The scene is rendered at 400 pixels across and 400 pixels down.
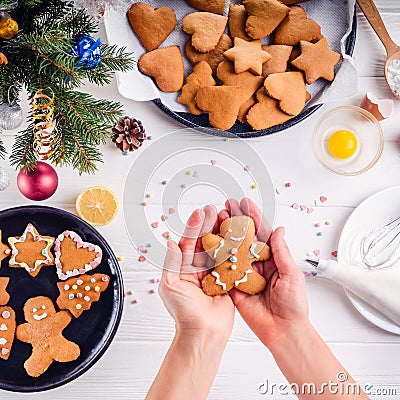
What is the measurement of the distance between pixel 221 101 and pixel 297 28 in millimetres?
220

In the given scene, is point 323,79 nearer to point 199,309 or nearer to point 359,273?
point 359,273

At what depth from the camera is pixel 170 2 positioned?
116 centimetres

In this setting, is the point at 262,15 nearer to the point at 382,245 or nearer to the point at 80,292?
the point at 382,245

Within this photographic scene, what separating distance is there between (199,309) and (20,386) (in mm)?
389

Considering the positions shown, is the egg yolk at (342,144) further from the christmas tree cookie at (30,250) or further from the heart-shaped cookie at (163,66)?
the christmas tree cookie at (30,250)

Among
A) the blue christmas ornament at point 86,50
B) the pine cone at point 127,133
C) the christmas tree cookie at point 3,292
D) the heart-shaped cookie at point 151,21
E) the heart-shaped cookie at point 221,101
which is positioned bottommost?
the christmas tree cookie at point 3,292

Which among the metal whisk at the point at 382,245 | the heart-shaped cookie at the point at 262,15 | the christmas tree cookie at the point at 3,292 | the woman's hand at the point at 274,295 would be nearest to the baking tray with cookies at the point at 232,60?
the heart-shaped cookie at the point at 262,15

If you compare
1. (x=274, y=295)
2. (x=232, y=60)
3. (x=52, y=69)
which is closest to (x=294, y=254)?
(x=274, y=295)

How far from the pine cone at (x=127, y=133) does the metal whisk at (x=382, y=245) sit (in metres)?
0.52

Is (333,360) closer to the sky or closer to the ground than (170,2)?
closer to the ground

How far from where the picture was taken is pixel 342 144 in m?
1.19

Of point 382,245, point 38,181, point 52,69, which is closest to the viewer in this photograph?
point 52,69

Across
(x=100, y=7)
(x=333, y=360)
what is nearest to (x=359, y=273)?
(x=333, y=360)

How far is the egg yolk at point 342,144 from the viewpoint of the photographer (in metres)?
1.19
